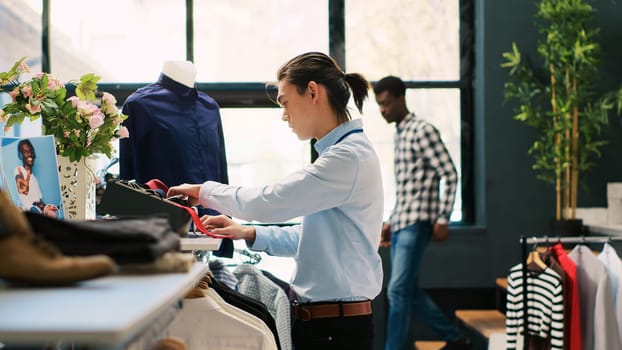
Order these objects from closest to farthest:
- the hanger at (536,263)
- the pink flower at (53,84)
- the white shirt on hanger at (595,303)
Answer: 1. the pink flower at (53,84)
2. the white shirt on hanger at (595,303)
3. the hanger at (536,263)

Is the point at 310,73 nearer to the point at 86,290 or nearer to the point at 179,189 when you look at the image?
the point at 179,189

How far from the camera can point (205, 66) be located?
204 inches

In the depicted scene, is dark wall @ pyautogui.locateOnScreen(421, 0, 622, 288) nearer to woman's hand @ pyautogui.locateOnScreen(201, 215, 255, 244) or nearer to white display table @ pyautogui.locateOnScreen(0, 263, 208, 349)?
woman's hand @ pyautogui.locateOnScreen(201, 215, 255, 244)

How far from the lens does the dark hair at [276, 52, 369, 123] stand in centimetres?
217

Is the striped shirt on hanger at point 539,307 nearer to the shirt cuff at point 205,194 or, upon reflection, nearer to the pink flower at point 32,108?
the shirt cuff at point 205,194

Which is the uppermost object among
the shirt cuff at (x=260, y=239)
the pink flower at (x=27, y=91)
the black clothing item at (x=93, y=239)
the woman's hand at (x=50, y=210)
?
the pink flower at (x=27, y=91)

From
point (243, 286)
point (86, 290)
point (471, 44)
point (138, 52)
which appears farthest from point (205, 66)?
point (86, 290)

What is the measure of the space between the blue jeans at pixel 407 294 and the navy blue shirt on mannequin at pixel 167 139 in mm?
1944

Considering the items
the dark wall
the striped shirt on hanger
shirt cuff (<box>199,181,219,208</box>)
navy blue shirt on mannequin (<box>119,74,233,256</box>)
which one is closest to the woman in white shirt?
shirt cuff (<box>199,181,219,208</box>)

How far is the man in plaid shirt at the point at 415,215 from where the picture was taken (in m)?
4.51

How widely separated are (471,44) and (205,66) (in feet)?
5.79

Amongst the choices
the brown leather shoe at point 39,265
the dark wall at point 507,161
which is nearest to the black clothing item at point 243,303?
the brown leather shoe at point 39,265

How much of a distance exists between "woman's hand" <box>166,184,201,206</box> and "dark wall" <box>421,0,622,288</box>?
10.4ft

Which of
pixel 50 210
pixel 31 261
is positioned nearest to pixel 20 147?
pixel 50 210
